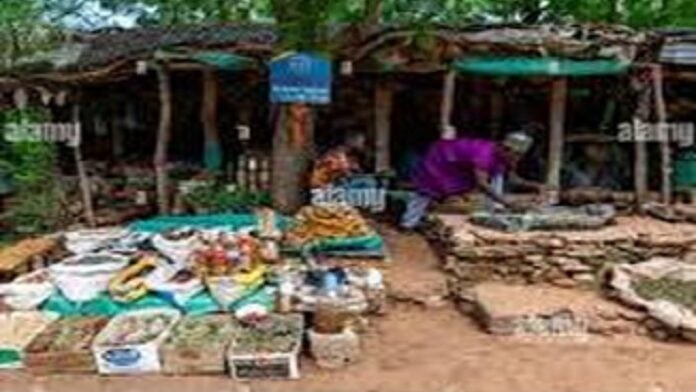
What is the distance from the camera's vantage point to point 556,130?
13.0 m

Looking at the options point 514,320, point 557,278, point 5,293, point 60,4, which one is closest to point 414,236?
point 557,278

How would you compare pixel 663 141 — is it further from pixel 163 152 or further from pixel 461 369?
pixel 163 152

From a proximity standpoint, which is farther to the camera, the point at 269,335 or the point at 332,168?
the point at 332,168

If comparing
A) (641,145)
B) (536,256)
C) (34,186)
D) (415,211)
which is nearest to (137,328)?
(536,256)

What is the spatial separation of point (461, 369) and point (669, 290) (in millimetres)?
2481

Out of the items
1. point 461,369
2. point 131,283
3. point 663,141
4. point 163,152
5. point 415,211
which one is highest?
point 663,141

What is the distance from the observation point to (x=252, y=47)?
41.0 feet

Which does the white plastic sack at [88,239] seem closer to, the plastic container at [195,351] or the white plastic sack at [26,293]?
the white plastic sack at [26,293]

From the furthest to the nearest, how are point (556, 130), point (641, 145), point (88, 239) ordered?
1. point (556, 130)
2. point (641, 145)
3. point (88, 239)

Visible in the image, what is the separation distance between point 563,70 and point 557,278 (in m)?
2.83

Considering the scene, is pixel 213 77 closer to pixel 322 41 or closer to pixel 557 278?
pixel 322 41

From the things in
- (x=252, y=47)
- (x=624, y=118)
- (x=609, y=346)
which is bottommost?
(x=609, y=346)

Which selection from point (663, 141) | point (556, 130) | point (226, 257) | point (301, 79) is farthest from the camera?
point (556, 130)

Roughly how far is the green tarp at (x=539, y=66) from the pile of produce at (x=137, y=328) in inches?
196
